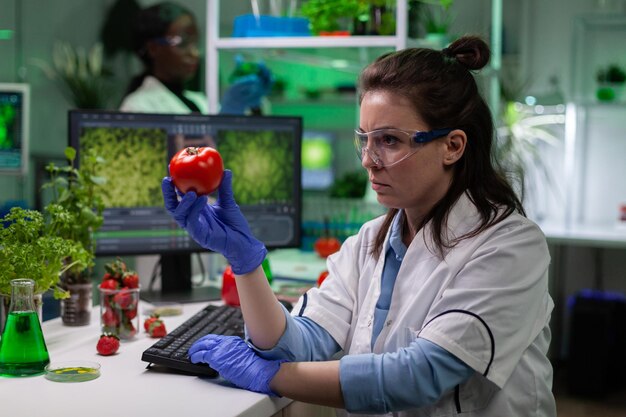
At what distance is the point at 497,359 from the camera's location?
120 centimetres

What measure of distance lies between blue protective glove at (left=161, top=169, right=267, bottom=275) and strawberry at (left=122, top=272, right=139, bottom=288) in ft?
1.40

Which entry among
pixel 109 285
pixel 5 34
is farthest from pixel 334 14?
pixel 5 34

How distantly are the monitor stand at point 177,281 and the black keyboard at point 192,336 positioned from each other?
13.6 inches

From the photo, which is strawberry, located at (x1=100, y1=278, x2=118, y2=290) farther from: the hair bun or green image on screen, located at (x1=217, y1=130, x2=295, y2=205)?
the hair bun

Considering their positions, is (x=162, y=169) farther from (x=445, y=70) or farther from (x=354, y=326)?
(x=445, y=70)

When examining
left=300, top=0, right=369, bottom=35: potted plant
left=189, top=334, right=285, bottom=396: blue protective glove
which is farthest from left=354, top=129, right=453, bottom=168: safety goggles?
left=300, top=0, right=369, bottom=35: potted plant

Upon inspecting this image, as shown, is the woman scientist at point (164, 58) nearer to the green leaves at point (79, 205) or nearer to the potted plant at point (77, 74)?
the green leaves at point (79, 205)

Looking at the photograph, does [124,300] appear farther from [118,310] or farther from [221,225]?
[221,225]

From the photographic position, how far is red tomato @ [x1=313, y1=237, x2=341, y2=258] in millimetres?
2385

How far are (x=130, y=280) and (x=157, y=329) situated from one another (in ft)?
0.42

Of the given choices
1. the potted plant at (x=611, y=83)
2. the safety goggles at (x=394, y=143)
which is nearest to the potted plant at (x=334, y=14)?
the safety goggles at (x=394, y=143)

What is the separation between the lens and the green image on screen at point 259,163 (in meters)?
2.10

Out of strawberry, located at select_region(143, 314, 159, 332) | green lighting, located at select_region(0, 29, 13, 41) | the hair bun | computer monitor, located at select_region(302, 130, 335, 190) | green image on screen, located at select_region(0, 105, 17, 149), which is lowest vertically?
strawberry, located at select_region(143, 314, 159, 332)

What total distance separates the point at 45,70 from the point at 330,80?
2273 mm
